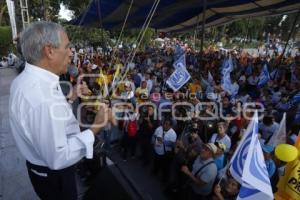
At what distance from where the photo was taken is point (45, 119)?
1393 millimetres

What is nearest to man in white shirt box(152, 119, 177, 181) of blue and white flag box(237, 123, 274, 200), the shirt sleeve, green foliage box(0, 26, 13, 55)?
blue and white flag box(237, 123, 274, 200)

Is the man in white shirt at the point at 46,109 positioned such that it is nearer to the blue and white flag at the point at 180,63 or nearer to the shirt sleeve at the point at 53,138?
the shirt sleeve at the point at 53,138

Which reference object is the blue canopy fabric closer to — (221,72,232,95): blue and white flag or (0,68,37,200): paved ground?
(221,72,232,95): blue and white flag

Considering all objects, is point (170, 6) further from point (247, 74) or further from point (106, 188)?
point (106, 188)

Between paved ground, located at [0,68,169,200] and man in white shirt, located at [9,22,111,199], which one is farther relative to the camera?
paved ground, located at [0,68,169,200]

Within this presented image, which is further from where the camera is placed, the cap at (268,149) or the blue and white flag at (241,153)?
the cap at (268,149)

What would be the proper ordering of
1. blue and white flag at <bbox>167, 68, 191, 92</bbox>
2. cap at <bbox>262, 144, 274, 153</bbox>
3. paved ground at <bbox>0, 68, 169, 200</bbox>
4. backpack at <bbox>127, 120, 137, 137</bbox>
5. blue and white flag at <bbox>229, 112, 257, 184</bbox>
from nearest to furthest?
blue and white flag at <bbox>229, 112, 257, 184</bbox> < paved ground at <bbox>0, 68, 169, 200</bbox> < cap at <bbox>262, 144, 274, 153</bbox> < backpack at <bbox>127, 120, 137, 137</bbox> < blue and white flag at <bbox>167, 68, 191, 92</bbox>

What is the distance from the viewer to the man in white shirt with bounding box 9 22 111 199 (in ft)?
4.62

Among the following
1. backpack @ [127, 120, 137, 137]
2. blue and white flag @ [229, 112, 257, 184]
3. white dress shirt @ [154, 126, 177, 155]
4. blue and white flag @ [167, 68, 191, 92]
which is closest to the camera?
blue and white flag @ [229, 112, 257, 184]

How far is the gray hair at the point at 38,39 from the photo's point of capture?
58.5 inches

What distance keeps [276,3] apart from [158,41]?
3093 cm

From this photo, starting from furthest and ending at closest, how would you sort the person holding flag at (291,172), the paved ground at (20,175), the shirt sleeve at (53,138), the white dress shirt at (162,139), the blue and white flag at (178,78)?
the blue and white flag at (178,78) < the white dress shirt at (162,139) < the paved ground at (20,175) < the person holding flag at (291,172) < the shirt sleeve at (53,138)

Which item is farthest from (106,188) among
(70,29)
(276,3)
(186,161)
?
(70,29)

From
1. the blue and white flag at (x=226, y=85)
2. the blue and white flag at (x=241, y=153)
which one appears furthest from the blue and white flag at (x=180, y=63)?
the blue and white flag at (x=241, y=153)
